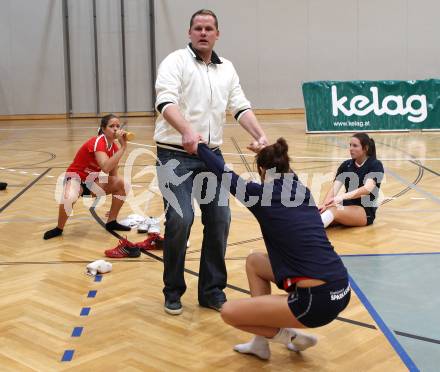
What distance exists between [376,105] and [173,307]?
1164 cm

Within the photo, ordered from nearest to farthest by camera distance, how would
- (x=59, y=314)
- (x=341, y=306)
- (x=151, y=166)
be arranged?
(x=341, y=306)
(x=59, y=314)
(x=151, y=166)

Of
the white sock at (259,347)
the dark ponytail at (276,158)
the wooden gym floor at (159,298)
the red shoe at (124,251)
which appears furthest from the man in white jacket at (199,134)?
the red shoe at (124,251)

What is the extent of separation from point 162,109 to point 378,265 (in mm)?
Result: 2371

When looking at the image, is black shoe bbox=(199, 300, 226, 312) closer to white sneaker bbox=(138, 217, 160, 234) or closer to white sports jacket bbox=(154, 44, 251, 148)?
white sports jacket bbox=(154, 44, 251, 148)

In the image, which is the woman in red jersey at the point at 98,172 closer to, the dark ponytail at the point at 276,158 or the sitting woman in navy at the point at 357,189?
the sitting woman in navy at the point at 357,189

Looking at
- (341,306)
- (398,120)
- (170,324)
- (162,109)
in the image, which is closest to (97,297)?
(170,324)

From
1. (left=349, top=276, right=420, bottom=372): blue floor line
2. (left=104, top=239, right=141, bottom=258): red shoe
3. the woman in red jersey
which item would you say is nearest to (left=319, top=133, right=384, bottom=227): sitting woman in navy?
(left=349, top=276, right=420, bottom=372): blue floor line

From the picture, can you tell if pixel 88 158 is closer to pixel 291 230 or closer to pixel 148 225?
pixel 148 225

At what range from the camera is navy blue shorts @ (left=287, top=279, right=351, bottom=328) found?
10.5 feet

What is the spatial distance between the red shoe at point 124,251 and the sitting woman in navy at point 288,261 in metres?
2.16

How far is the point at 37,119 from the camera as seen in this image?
21.0 meters

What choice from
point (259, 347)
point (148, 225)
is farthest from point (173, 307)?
point (148, 225)

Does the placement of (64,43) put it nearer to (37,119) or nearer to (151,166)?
(37,119)

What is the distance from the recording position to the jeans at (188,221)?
4.10 m
